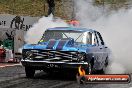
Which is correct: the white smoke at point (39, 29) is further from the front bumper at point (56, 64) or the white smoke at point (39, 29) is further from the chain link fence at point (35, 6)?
the chain link fence at point (35, 6)

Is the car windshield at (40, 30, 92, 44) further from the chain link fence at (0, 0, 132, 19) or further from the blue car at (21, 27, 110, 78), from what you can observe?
the chain link fence at (0, 0, 132, 19)

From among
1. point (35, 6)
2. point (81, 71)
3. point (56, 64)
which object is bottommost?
point (81, 71)

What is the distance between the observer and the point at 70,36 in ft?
47.5

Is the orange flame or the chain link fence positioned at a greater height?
the chain link fence

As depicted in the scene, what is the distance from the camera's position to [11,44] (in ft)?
76.8

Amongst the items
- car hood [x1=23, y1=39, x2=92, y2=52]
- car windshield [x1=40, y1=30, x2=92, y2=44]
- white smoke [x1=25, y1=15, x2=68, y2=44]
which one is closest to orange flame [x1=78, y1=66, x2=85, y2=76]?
car hood [x1=23, y1=39, x2=92, y2=52]

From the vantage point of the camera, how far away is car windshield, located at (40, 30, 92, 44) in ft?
47.1

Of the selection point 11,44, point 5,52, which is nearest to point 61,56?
A: point 5,52

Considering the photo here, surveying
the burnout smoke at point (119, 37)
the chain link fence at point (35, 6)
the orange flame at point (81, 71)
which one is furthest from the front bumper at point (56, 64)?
the chain link fence at point (35, 6)

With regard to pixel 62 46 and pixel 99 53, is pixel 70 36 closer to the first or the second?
pixel 99 53

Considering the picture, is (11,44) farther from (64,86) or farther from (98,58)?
(64,86)

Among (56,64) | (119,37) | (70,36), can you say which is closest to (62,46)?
(56,64)

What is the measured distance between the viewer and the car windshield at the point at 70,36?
47.1 feet

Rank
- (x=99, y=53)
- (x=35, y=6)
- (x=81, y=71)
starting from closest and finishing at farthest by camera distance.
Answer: (x=81, y=71)
(x=99, y=53)
(x=35, y=6)
